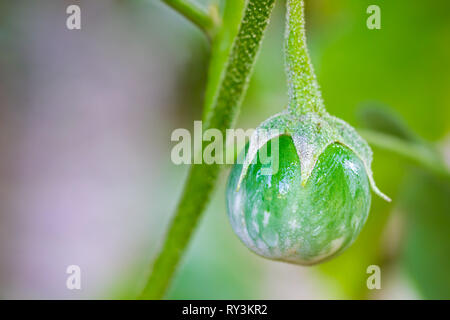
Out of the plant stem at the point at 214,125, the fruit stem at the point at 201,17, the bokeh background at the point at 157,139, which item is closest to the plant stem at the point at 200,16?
the fruit stem at the point at 201,17

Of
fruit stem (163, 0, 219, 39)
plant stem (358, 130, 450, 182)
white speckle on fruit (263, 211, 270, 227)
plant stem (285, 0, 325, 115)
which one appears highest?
fruit stem (163, 0, 219, 39)

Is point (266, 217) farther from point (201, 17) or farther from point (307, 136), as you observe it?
point (201, 17)

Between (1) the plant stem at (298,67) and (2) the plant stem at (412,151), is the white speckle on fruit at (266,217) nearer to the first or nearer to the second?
(1) the plant stem at (298,67)

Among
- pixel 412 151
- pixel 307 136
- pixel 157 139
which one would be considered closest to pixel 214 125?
pixel 307 136

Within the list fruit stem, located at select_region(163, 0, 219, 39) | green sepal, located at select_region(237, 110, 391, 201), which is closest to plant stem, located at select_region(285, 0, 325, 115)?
green sepal, located at select_region(237, 110, 391, 201)

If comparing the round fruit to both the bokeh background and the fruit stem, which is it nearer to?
A: the fruit stem
